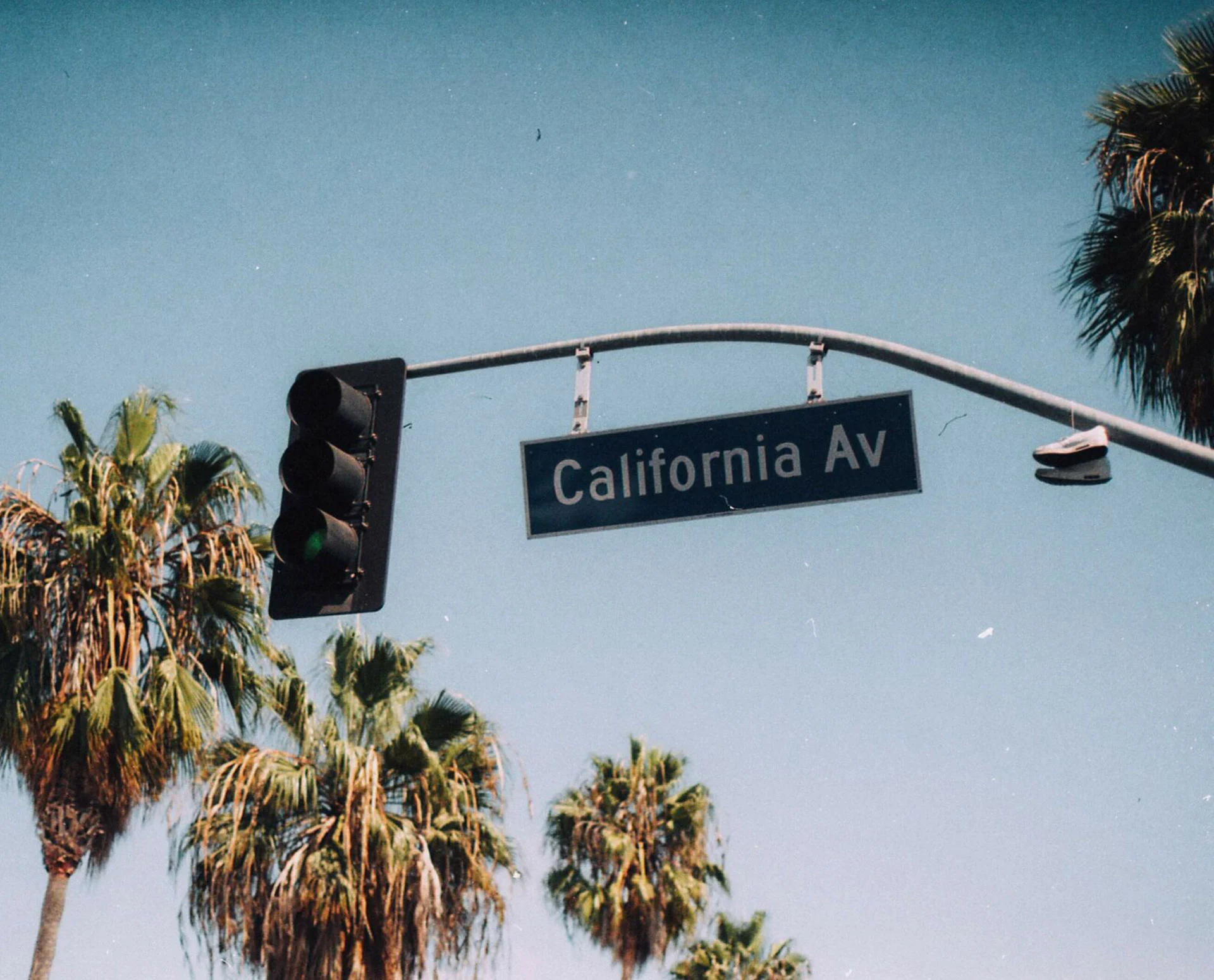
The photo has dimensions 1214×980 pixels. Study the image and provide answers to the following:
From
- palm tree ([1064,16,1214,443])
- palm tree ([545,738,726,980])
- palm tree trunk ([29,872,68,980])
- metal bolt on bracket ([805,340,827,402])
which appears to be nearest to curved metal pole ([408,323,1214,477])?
metal bolt on bracket ([805,340,827,402])

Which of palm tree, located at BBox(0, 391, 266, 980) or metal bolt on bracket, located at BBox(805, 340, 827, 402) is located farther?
palm tree, located at BBox(0, 391, 266, 980)

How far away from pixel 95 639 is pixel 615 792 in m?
17.8

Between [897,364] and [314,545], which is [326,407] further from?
[897,364]

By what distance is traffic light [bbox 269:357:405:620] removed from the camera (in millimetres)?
5945

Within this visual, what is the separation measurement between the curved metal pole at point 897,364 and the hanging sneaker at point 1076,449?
0.05 meters

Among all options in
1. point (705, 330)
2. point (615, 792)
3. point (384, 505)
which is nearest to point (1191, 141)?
point (705, 330)

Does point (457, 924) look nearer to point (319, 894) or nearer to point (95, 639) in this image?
point (319, 894)

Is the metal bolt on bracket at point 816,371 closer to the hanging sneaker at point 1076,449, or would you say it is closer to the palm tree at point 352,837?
the hanging sneaker at point 1076,449

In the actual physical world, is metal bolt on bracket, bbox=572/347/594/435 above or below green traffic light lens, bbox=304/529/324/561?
above

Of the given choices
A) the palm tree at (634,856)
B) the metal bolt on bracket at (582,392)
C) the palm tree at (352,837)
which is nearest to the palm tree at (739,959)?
the palm tree at (634,856)

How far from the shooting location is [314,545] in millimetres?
5902

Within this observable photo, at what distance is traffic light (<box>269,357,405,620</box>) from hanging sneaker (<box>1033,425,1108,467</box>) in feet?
10.1

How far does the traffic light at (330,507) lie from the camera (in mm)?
5945

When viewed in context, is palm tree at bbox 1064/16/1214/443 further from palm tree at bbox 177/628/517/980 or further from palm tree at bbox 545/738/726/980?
palm tree at bbox 545/738/726/980
